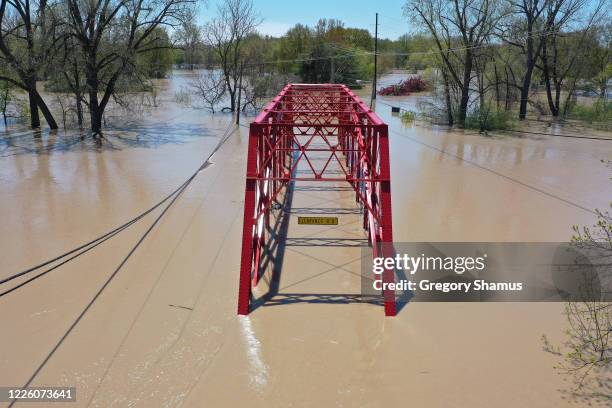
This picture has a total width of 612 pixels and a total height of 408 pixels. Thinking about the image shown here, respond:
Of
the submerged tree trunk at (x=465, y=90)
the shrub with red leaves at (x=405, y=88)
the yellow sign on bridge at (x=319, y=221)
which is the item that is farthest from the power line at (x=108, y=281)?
the shrub with red leaves at (x=405, y=88)

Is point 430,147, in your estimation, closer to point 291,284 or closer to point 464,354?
point 291,284

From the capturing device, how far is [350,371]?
698 centimetres

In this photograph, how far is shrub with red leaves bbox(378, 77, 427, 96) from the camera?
5338cm

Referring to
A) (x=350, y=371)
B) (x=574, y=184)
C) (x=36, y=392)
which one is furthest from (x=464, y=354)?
(x=574, y=184)

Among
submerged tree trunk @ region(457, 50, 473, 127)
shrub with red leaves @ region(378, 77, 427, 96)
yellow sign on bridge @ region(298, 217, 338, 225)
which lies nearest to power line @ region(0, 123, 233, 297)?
yellow sign on bridge @ region(298, 217, 338, 225)

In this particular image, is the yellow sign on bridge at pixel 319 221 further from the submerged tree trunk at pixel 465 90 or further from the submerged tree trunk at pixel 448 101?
the submerged tree trunk at pixel 448 101

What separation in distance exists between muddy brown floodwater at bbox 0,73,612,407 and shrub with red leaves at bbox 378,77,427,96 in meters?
36.7

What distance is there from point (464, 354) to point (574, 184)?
41.6 feet

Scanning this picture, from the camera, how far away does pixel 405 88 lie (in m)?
54.0

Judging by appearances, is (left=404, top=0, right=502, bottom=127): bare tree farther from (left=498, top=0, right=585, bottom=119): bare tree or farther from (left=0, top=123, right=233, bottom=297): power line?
(left=0, top=123, right=233, bottom=297): power line

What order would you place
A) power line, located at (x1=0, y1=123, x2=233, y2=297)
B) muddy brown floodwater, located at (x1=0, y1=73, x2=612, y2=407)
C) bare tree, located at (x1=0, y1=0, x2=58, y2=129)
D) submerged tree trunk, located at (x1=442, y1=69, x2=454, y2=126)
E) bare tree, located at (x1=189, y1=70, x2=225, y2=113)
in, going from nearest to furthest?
muddy brown floodwater, located at (x1=0, y1=73, x2=612, y2=407)
power line, located at (x1=0, y1=123, x2=233, y2=297)
bare tree, located at (x1=0, y1=0, x2=58, y2=129)
submerged tree trunk, located at (x1=442, y1=69, x2=454, y2=126)
bare tree, located at (x1=189, y1=70, x2=225, y2=113)

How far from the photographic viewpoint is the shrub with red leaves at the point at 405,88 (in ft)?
175

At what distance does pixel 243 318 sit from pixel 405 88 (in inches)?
1942

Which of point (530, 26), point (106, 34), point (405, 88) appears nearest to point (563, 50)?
point (530, 26)
